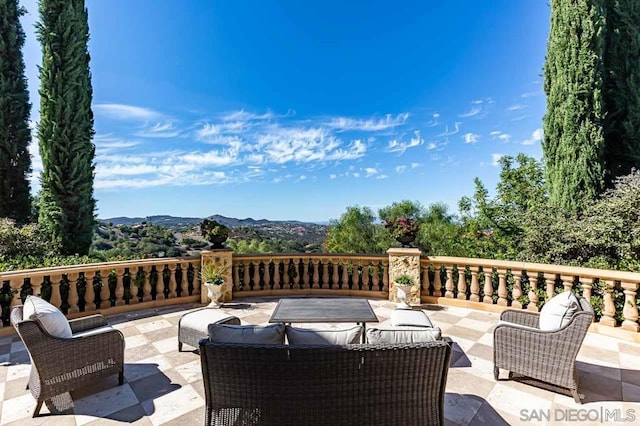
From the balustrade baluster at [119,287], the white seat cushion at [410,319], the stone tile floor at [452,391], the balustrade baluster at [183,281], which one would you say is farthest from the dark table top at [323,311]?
the balustrade baluster at [119,287]

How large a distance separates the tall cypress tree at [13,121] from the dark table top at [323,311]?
9043 mm

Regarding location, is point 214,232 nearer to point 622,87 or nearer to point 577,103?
point 577,103

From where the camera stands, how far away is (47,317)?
2.72 m

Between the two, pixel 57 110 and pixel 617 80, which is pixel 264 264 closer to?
pixel 57 110

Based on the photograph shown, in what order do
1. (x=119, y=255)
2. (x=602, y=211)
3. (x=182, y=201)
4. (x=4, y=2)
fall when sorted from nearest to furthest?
(x=602, y=211) → (x=119, y=255) → (x=4, y=2) → (x=182, y=201)

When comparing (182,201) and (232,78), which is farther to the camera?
(182,201)

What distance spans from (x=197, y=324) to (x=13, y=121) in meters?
9.57

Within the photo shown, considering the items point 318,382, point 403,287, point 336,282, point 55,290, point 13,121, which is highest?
point 13,121

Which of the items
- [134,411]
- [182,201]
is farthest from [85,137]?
[182,201]

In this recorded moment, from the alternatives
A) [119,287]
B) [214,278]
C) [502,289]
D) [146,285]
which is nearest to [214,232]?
[214,278]

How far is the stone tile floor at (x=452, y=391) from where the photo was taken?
101 inches

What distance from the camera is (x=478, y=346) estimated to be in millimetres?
4023

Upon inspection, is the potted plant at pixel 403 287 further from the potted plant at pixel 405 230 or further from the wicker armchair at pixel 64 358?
the wicker armchair at pixel 64 358

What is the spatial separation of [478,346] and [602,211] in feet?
14.9
